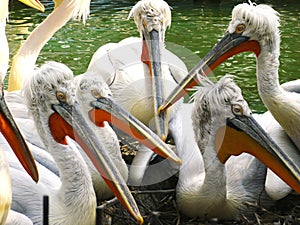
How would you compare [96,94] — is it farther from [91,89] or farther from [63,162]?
[63,162]

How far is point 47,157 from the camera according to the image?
3133 millimetres

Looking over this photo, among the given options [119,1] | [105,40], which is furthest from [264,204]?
[119,1]

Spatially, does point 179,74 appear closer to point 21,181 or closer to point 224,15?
point 21,181

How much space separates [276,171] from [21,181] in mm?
1002

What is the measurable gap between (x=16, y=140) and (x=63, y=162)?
0.27m

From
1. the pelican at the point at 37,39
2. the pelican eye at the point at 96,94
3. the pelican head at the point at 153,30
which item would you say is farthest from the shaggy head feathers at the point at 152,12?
the pelican at the point at 37,39

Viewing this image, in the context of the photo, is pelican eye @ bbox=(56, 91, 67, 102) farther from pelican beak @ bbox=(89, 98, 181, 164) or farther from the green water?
the green water

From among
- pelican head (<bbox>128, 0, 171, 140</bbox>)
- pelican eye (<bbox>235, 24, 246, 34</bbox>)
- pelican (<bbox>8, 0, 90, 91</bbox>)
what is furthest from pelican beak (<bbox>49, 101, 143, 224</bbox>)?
pelican (<bbox>8, 0, 90, 91</bbox>)

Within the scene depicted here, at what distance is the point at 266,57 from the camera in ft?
10.7

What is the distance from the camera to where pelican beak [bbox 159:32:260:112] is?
3.31 metres

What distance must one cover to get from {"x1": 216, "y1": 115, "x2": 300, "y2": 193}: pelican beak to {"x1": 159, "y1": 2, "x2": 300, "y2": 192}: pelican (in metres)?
0.34

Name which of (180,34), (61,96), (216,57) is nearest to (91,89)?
(61,96)

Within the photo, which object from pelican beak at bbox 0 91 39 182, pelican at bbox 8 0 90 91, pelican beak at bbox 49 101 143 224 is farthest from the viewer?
pelican at bbox 8 0 90 91

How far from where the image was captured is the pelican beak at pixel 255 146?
111 inches
